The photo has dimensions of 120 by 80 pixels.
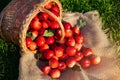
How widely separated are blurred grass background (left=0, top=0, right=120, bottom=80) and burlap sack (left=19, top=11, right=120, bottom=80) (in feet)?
0.48

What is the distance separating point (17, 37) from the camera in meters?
3.07

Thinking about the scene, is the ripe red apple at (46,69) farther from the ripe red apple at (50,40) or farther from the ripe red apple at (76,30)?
the ripe red apple at (76,30)

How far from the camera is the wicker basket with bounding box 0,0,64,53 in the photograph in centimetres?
293

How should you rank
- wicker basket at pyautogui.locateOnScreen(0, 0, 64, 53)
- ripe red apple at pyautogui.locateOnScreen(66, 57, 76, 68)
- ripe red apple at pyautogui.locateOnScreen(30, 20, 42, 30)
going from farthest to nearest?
ripe red apple at pyautogui.locateOnScreen(30, 20, 42, 30), ripe red apple at pyautogui.locateOnScreen(66, 57, 76, 68), wicker basket at pyautogui.locateOnScreen(0, 0, 64, 53)

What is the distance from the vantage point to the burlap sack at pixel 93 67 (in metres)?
2.99

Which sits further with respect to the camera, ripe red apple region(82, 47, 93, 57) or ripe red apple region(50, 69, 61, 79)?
ripe red apple region(82, 47, 93, 57)

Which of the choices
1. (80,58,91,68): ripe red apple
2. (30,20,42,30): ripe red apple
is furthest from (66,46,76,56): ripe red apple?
(30,20,42,30): ripe red apple

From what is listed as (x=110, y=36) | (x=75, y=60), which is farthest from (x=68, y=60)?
(x=110, y=36)

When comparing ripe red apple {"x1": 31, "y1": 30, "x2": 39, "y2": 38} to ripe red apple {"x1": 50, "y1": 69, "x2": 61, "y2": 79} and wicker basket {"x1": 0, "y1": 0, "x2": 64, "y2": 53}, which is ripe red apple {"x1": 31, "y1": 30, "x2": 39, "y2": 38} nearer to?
wicker basket {"x1": 0, "y1": 0, "x2": 64, "y2": 53}

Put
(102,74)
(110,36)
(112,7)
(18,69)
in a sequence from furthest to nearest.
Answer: (112,7) → (110,36) → (18,69) → (102,74)

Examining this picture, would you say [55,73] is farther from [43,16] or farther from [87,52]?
[43,16]

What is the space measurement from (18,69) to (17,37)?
316 mm

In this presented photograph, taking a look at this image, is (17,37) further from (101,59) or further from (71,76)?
(101,59)

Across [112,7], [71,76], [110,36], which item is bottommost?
[71,76]
